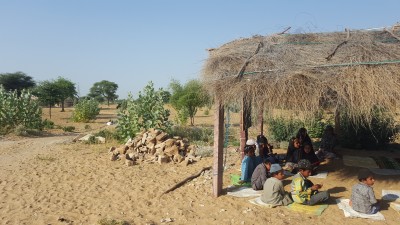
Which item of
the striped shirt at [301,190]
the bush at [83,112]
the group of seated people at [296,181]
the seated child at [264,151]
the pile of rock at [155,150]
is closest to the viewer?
the group of seated people at [296,181]

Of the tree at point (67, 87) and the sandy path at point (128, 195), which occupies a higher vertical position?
the tree at point (67, 87)

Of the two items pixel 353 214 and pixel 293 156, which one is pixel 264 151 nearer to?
pixel 293 156

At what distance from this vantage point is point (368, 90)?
4.87 m

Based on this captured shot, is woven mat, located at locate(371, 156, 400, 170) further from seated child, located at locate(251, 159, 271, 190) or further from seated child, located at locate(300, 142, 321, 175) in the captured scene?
seated child, located at locate(251, 159, 271, 190)

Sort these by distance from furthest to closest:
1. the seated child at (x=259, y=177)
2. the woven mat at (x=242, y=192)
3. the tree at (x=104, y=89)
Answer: the tree at (x=104, y=89) < the seated child at (x=259, y=177) < the woven mat at (x=242, y=192)

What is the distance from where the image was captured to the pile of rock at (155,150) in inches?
384

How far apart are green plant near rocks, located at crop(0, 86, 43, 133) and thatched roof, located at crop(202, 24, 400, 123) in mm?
14223

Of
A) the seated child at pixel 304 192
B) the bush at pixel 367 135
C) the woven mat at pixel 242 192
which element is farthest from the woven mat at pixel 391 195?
the bush at pixel 367 135

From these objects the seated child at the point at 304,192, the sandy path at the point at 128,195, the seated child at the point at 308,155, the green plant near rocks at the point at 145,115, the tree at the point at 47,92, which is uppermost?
the tree at the point at 47,92

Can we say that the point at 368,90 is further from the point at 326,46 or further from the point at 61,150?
the point at 61,150

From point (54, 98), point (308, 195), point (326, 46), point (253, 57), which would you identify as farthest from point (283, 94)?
point (54, 98)

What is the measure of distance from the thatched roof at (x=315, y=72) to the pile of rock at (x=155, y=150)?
405 cm

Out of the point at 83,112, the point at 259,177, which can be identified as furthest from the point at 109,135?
the point at 83,112

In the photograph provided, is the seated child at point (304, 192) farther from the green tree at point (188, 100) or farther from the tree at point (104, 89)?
the tree at point (104, 89)
